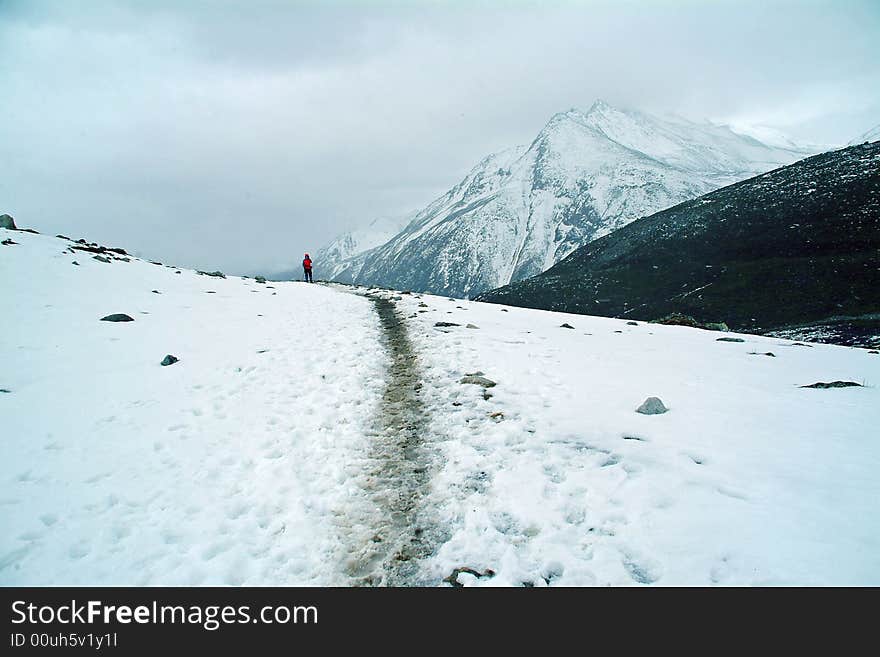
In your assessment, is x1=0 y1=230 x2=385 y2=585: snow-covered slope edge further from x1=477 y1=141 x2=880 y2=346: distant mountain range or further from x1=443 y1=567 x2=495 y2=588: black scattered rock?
x1=477 y1=141 x2=880 y2=346: distant mountain range

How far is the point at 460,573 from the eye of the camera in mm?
5004

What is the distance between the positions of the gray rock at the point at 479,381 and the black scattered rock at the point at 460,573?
6.33 m

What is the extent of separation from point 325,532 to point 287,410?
15.7 feet

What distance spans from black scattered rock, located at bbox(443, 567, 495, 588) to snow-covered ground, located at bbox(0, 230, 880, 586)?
0.22 ft

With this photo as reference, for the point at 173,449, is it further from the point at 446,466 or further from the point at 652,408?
the point at 652,408

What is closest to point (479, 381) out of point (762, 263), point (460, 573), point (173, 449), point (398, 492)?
point (398, 492)

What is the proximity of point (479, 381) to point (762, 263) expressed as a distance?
107241 millimetres

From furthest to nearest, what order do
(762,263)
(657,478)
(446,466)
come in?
(762,263) < (446,466) < (657,478)

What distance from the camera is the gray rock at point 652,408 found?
8.88 meters

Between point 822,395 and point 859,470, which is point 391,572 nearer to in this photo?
point 859,470

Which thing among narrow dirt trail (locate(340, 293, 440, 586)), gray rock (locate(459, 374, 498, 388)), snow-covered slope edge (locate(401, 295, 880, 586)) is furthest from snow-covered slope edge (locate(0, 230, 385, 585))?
gray rock (locate(459, 374, 498, 388))

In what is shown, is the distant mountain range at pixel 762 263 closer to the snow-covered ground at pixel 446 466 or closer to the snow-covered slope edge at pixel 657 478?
the snow-covered slope edge at pixel 657 478

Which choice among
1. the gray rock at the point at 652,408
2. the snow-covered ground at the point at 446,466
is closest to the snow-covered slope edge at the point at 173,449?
the snow-covered ground at the point at 446,466
